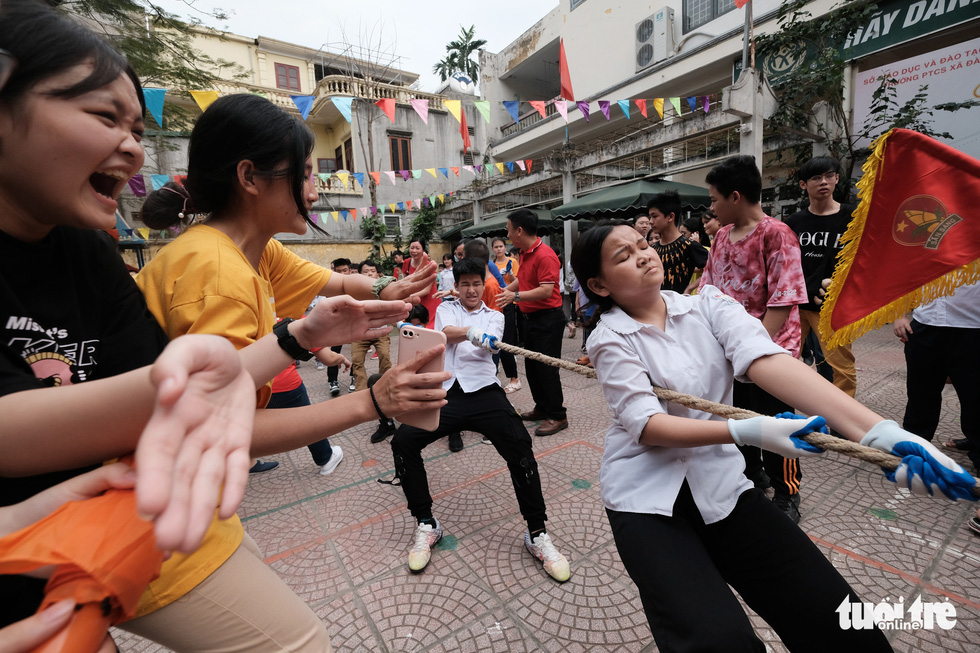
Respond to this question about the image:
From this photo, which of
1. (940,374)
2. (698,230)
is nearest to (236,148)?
(940,374)

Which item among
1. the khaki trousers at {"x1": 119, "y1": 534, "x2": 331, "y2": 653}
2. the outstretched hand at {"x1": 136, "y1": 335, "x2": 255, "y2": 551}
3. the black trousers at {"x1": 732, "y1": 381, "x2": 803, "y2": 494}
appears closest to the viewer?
the outstretched hand at {"x1": 136, "y1": 335, "x2": 255, "y2": 551}

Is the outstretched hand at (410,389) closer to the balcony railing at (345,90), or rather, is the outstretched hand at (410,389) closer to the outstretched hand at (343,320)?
the outstretched hand at (343,320)

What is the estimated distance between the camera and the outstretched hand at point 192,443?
58cm

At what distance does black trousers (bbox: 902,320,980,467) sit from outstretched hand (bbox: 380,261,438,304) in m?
3.38

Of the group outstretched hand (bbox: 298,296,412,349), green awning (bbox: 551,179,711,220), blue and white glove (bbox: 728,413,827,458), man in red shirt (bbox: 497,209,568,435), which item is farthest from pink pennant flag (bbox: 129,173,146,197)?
blue and white glove (bbox: 728,413,827,458)

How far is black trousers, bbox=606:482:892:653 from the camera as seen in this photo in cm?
122

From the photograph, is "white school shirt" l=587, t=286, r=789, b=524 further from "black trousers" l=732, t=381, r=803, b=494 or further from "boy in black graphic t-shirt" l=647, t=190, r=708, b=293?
"boy in black graphic t-shirt" l=647, t=190, r=708, b=293

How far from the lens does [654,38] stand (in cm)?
1188

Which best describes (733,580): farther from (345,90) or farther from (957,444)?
(345,90)

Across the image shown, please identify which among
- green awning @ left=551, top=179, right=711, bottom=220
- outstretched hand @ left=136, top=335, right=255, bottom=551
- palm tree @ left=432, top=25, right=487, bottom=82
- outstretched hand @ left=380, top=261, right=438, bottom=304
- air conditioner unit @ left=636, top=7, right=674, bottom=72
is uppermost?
palm tree @ left=432, top=25, right=487, bottom=82

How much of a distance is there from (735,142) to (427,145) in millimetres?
13531

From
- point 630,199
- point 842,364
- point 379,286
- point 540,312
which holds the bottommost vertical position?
point 842,364

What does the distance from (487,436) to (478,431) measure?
0.08 meters

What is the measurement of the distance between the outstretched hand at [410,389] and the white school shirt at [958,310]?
10.8 feet
